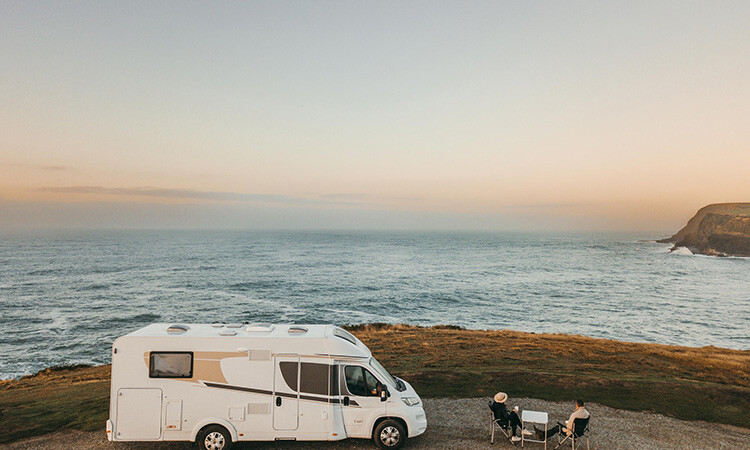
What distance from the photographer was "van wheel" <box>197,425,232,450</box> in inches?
431

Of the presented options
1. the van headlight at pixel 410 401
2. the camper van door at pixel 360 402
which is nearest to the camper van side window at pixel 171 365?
the camper van door at pixel 360 402

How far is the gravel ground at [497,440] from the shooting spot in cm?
1186

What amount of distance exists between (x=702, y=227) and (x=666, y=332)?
593 ft

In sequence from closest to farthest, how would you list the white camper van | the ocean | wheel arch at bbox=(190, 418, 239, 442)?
1. the white camper van
2. wheel arch at bbox=(190, 418, 239, 442)
3. the ocean

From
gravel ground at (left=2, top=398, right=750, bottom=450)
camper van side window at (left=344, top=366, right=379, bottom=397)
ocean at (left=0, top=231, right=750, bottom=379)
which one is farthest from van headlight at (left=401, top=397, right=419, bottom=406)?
ocean at (left=0, top=231, right=750, bottom=379)

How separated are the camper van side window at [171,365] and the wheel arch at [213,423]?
1291mm

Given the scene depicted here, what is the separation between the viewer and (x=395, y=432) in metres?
A: 11.3

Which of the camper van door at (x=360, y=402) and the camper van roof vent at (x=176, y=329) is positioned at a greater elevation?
the camper van roof vent at (x=176, y=329)

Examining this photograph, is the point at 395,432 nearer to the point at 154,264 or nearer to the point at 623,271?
the point at 154,264

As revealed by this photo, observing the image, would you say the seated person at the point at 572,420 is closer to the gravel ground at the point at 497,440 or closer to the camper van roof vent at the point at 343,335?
the gravel ground at the point at 497,440

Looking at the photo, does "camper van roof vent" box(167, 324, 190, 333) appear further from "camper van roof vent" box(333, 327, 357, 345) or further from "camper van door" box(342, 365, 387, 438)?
"camper van door" box(342, 365, 387, 438)

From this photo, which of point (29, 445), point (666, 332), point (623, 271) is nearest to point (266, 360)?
point (29, 445)

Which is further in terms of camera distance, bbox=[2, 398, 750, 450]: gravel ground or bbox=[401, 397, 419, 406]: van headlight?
bbox=[2, 398, 750, 450]: gravel ground

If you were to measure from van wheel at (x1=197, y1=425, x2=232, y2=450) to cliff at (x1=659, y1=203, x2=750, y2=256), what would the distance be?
208 meters
